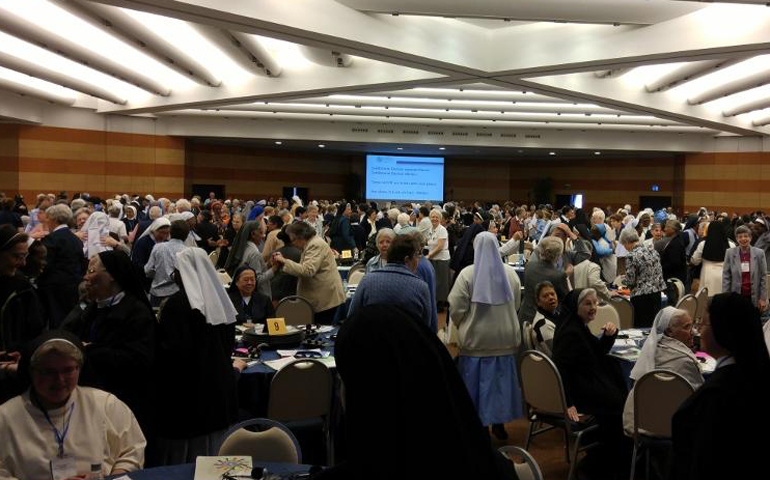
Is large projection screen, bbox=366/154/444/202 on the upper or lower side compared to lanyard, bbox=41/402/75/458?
upper

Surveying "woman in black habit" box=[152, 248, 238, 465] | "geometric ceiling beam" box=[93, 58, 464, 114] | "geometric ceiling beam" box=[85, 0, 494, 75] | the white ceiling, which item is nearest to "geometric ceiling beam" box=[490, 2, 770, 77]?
the white ceiling

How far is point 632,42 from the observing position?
10898 millimetres

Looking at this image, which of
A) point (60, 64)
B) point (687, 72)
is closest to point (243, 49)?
point (60, 64)

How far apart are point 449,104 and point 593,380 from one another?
46.4ft

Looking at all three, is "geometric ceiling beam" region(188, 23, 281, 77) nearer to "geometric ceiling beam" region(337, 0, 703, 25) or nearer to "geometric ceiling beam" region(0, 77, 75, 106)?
"geometric ceiling beam" region(337, 0, 703, 25)

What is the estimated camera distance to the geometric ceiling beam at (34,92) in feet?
51.4

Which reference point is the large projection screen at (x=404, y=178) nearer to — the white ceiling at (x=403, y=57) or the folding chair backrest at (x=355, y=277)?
the white ceiling at (x=403, y=57)

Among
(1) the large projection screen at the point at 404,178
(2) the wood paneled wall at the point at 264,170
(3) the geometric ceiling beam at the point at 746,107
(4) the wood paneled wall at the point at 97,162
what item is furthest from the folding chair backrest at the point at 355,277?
(1) the large projection screen at the point at 404,178

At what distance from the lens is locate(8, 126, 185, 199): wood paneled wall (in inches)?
803

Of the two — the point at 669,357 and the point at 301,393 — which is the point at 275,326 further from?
the point at 669,357

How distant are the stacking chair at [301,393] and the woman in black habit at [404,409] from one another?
312 centimetres

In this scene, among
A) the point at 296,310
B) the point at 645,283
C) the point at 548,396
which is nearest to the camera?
the point at 548,396

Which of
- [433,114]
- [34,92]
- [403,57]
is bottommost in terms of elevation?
[403,57]

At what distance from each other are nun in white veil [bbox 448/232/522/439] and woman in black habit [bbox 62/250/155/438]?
107 inches
